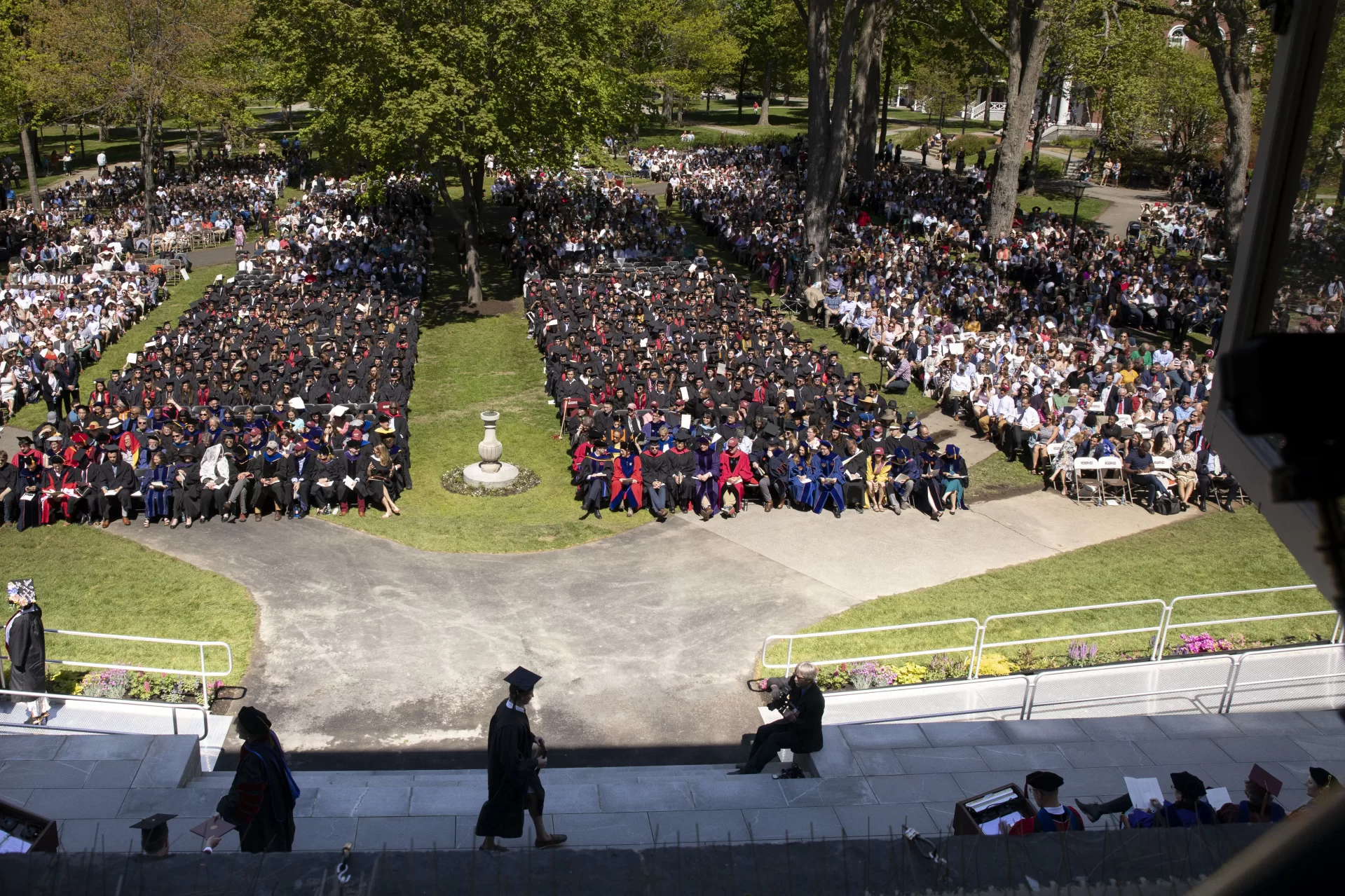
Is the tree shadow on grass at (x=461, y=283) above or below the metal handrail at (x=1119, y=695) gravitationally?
below

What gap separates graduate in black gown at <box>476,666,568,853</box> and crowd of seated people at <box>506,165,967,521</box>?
367 inches

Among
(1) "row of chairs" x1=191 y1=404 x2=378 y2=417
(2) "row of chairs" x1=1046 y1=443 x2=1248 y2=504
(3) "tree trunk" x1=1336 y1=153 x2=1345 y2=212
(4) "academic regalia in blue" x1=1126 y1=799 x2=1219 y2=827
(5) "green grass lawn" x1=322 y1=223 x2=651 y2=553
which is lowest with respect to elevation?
(5) "green grass lawn" x1=322 y1=223 x2=651 y2=553

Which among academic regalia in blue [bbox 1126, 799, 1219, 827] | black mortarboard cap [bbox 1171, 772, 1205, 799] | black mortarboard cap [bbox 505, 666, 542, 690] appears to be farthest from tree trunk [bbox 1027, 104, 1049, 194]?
black mortarboard cap [bbox 505, 666, 542, 690]

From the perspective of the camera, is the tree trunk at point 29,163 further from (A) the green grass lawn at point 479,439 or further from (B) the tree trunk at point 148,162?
(A) the green grass lawn at point 479,439

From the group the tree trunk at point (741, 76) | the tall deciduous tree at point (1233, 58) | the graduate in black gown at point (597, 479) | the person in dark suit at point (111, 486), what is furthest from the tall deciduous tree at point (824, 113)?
the tree trunk at point (741, 76)

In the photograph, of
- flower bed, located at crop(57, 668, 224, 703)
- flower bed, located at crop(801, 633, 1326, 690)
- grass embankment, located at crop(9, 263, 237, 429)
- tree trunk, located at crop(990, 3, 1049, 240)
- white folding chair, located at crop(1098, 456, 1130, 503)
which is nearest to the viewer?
flower bed, located at crop(57, 668, 224, 703)

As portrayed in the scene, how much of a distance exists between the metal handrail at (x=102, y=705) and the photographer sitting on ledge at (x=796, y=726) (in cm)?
510

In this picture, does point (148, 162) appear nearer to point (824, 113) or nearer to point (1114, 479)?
point (824, 113)

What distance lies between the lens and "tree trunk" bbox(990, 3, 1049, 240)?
32.8m

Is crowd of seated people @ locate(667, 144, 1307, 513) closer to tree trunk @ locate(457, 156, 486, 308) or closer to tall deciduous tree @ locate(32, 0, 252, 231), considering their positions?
tree trunk @ locate(457, 156, 486, 308)

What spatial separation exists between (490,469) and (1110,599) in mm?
10005

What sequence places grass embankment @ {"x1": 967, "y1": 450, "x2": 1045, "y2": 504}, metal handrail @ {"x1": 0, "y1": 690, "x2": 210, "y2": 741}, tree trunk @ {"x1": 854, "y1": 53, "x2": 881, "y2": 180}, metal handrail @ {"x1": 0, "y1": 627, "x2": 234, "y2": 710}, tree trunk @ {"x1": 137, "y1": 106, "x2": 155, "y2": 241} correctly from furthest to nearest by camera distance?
tree trunk @ {"x1": 854, "y1": 53, "x2": 881, "y2": 180} < tree trunk @ {"x1": 137, "y1": 106, "x2": 155, "y2": 241} < grass embankment @ {"x1": 967, "y1": 450, "x2": 1045, "y2": 504} < metal handrail @ {"x1": 0, "y1": 627, "x2": 234, "y2": 710} < metal handrail @ {"x1": 0, "y1": 690, "x2": 210, "y2": 741}

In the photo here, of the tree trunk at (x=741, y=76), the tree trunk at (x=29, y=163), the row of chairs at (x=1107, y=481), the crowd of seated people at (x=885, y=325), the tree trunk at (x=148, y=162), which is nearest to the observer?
the row of chairs at (x=1107, y=481)

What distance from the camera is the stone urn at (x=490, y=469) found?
60.9 feet
